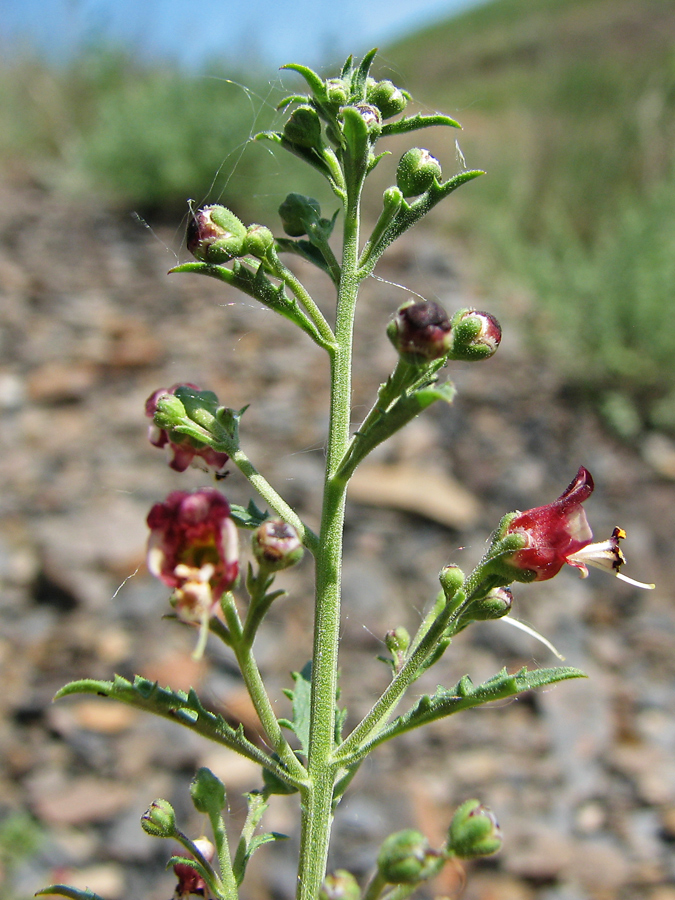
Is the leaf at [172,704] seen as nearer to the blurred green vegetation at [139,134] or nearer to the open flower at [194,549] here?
the open flower at [194,549]

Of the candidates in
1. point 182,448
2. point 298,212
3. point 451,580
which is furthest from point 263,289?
point 451,580

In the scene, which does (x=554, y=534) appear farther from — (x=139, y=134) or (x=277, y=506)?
(x=139, y=134)

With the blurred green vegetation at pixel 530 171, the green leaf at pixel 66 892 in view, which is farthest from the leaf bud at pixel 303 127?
the blurred green vegetation at pixel 530 171

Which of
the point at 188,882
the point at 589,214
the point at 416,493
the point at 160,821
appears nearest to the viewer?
the point at 160,821

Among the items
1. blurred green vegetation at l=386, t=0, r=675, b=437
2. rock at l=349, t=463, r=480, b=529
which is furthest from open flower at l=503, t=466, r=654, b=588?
rock at l=349, t=463, r=480, b=529

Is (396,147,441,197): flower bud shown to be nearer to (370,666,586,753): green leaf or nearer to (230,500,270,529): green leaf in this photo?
(230,500,270,529): green leaf

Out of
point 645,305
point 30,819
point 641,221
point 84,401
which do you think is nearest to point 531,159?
point 641,221
